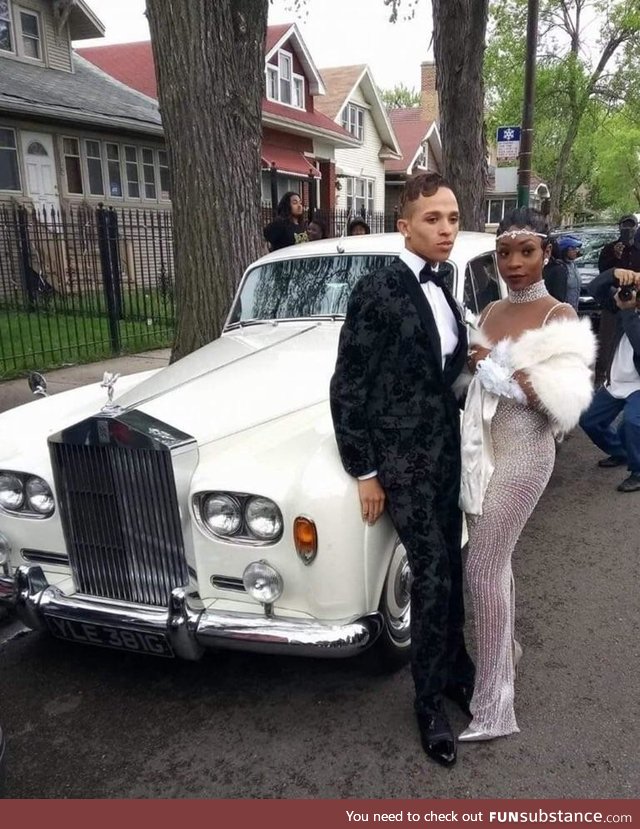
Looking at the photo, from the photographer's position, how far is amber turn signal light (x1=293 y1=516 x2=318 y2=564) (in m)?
2.51

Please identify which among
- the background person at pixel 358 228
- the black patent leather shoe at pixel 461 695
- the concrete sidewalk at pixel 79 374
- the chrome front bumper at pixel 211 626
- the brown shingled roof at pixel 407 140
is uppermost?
the brown shingled roof at pixel 407 140

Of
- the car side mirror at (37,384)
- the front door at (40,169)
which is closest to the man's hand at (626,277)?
the car side mirror at (37,384)

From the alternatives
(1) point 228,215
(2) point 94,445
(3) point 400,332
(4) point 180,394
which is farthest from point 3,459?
(1) point 228,215

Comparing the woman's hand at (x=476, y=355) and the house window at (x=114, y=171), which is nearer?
the woman's hand at (x=476, y=355)

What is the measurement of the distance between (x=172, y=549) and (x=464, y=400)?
128 cm

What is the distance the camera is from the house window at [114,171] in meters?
18.0

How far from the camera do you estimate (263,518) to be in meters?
2.61

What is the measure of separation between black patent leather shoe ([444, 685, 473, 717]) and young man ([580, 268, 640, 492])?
2992mm

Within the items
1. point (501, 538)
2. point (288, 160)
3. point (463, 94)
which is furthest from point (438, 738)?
point (288, 160)

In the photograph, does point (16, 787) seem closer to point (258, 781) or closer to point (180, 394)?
point (258, 781)

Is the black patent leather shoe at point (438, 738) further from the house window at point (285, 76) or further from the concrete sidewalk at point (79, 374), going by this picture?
the house window at point (285, 76)

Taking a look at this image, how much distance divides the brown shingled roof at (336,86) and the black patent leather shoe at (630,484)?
2520 centimetres

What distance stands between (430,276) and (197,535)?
4.21ft

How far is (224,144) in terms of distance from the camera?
18.9 feet
